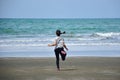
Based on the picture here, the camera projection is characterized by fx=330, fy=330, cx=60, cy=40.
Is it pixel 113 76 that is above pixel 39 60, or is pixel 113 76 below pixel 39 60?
above

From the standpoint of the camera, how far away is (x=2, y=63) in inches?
503

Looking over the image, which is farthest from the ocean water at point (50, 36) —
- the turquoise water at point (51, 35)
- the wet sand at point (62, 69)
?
the wet sand at point (62, 69)

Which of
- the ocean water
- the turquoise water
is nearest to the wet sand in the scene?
the ocean water

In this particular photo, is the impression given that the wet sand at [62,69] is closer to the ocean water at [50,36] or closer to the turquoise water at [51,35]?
the ocean water at [50,36]

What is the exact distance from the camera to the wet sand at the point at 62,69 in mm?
9471

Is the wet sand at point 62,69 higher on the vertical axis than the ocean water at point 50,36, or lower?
higher

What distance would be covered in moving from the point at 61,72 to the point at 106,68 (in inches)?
68.7

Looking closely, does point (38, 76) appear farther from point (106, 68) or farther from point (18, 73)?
point (106, 68)

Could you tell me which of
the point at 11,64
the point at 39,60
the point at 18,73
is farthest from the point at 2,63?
the point at 18,73

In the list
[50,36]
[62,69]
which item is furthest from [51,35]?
[62,69]

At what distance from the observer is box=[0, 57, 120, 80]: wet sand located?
947 cm

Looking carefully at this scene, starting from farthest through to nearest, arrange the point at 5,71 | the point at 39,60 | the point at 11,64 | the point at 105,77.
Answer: the point at 39,60 → the point at 11,64 → the point at 5,71 → the point at 105,77

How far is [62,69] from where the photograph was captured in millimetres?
11102

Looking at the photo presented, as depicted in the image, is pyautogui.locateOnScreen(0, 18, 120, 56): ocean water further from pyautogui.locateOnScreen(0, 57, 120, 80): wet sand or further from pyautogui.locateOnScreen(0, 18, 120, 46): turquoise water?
pyautogui.locateOnScreen(0, 57, 120, 80): wet sand
